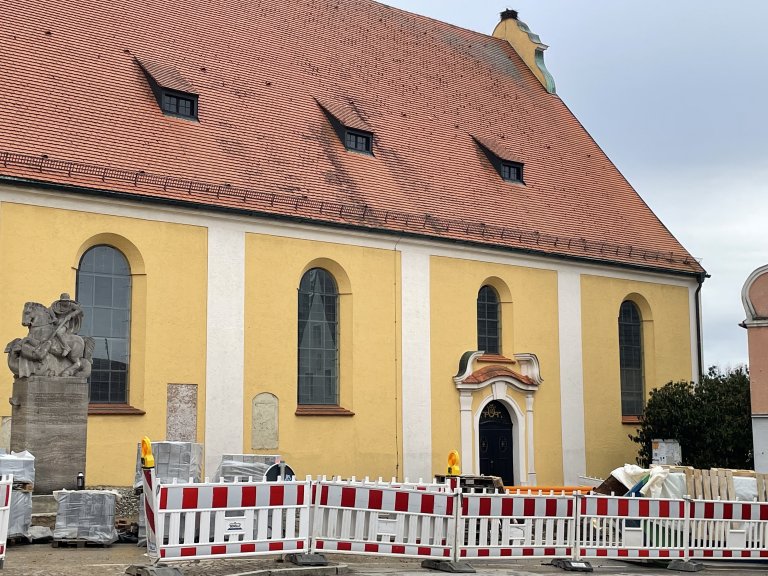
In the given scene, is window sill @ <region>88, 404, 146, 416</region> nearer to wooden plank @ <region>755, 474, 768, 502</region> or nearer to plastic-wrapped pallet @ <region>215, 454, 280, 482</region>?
plastic-wrapped pallet @ <region>215, 454, 280, 482</region>

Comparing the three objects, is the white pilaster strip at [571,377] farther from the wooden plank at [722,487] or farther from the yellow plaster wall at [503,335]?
the wooden plank at [722,487]

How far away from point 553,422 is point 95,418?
1160cm

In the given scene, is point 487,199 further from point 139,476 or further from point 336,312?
point 139,476

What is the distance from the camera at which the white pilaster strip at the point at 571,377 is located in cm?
2669

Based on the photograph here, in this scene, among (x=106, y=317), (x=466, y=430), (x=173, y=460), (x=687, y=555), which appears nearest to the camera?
(x=687, y=555)

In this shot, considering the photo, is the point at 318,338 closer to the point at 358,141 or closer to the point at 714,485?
the point at 358,141

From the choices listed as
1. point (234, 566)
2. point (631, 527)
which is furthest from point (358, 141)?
point (234, 566)

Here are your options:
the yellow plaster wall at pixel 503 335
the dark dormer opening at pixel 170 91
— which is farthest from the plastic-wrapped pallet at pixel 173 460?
the yellow plaster wall at pixel 503 335

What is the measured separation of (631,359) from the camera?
28875 mm

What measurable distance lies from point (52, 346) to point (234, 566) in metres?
5.16

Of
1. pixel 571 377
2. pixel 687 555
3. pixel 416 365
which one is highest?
pixel 416 365

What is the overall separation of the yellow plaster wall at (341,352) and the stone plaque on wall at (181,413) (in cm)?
113

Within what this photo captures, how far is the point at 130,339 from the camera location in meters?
20.3

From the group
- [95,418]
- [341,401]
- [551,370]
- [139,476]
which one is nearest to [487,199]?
[551,370]
